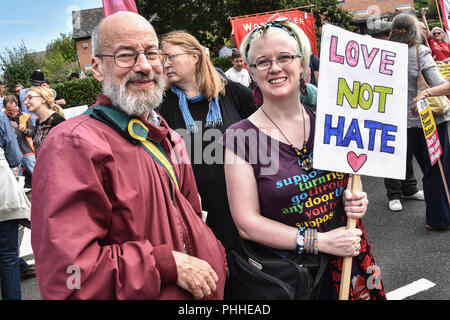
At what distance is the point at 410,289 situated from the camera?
9.71 ft

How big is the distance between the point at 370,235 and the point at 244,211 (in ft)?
8.98

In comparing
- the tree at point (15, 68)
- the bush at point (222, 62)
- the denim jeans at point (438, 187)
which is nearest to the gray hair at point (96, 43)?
the denim jeans at point (438, 187)

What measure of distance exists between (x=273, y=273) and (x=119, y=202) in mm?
694

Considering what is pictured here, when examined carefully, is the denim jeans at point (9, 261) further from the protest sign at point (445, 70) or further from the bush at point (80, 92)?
the bush at point (80, 92)

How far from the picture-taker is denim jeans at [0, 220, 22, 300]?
313 cm

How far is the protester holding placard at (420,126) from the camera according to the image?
11.7ft

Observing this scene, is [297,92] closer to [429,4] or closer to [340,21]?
[340,21]

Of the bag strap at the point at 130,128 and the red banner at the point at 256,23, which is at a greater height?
the red banner at the point at 256,23

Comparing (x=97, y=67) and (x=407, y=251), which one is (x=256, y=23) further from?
(x=97, y=67)

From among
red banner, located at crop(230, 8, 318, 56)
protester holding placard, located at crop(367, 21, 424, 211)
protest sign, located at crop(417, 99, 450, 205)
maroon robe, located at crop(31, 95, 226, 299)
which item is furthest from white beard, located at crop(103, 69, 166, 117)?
red banner, located at crop(230, 8, 318, 56)

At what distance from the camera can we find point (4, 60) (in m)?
29.2

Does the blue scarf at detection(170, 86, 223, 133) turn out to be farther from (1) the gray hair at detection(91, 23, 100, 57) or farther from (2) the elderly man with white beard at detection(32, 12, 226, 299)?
(1) the gray hair at detection(91, 23, 100, 57)

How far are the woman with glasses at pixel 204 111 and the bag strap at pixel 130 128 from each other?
92cm

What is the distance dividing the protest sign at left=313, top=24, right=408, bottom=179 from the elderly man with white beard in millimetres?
625
